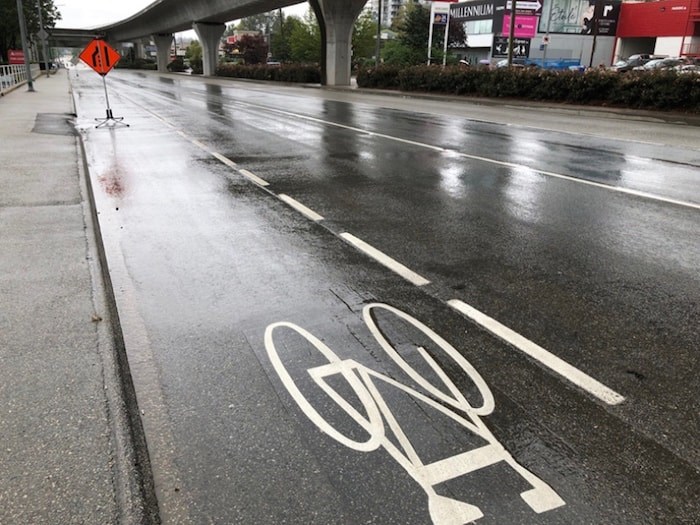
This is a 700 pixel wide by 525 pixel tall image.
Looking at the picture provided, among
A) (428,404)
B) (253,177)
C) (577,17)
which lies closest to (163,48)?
(577,17)

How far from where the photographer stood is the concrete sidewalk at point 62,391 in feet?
7.84

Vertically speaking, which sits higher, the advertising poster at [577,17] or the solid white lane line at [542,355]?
the advertising poster at [577,17]

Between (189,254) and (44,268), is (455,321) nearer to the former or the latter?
(189,254)

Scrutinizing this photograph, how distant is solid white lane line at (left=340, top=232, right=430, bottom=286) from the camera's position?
496 cm

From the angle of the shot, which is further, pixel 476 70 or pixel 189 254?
pixel 476 70

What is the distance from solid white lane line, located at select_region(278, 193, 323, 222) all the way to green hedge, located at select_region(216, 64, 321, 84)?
41058 millimetres

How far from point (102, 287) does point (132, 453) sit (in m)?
2.29

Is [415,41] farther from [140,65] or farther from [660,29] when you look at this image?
[140,65]

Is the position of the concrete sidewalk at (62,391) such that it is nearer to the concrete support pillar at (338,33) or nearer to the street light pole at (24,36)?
the street light pole at (24,36)

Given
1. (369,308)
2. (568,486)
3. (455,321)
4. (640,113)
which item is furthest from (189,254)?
(640,113)

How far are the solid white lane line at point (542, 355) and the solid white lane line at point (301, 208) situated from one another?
2869 millimetres

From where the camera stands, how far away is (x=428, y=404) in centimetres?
313

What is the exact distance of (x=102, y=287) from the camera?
465 cm

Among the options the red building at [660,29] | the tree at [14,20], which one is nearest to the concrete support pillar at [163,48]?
the tree at [14,20]
